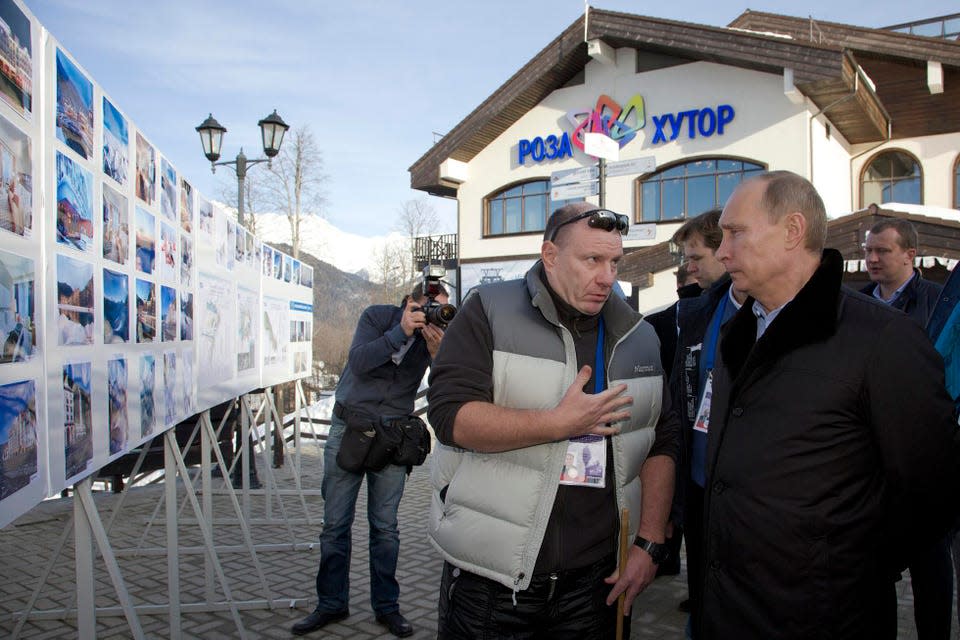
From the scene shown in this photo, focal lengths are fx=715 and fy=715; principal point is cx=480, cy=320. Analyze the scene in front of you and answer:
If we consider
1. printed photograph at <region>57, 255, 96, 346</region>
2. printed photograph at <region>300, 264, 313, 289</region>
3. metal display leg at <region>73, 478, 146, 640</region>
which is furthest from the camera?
printed photograph at <region>300, 264, 313, 289</region>

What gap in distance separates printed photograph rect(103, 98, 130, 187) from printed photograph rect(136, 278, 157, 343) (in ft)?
1.55

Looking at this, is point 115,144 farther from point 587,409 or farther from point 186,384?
point 587,409

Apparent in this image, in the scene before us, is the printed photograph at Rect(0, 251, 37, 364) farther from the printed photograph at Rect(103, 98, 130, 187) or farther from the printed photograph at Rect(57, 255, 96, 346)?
the printed photograph at Rect(103, 98, 130, 187)

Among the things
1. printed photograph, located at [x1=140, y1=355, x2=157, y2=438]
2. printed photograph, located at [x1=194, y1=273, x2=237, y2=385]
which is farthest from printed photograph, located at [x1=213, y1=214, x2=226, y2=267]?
printed photograph, located at [x1=140, y1=355, x2=157, y2=438]

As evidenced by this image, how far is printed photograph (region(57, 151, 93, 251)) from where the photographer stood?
2260 millimetres

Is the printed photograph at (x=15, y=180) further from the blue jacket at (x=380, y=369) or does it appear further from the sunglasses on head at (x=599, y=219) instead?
the blue jacket at (x=380, y=369)

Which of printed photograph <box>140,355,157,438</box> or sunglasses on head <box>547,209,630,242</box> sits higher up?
sunglasses on head <box>547,209,630,242</box>

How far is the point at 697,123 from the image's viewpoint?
772 inches

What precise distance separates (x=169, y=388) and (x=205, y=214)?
4.41 feet

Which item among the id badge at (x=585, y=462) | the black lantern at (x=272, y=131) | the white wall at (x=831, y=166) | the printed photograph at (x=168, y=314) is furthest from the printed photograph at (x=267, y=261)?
the white wall at (x=831, y=166)

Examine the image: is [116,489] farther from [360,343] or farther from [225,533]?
[360,343]

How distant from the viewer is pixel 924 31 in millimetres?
25344

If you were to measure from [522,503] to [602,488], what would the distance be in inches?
11.7

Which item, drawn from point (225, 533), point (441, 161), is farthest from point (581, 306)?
point (441, 161)
